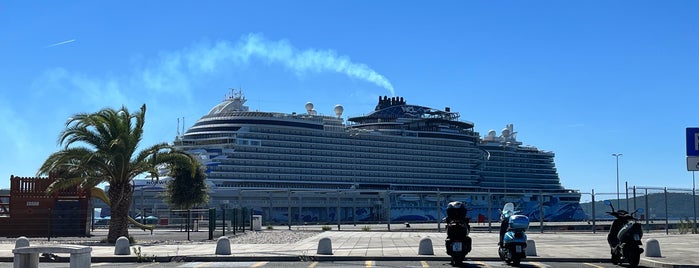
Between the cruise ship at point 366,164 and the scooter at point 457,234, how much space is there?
5043 cm

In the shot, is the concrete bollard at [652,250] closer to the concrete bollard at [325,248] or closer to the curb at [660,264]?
the curb at [660,264]

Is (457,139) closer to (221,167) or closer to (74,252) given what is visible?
(221,167)

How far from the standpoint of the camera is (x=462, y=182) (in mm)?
104438

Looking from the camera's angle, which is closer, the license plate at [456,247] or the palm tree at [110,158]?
the license plate at [456,247]

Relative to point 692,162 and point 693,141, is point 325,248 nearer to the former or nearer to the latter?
point 692,162

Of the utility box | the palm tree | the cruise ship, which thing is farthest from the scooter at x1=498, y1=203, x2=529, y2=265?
the cruise ship

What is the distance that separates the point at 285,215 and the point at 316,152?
17954 mm

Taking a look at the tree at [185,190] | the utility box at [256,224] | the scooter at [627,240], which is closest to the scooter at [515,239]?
the scooter at [627,240]

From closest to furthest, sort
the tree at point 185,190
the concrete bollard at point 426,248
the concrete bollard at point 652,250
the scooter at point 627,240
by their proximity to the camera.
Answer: the scooter at point 627,240, the concrete bollard at point 652,250, the concrete bollard at point 426,248, the tree at point 185,190

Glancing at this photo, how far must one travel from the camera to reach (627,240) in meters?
16.2

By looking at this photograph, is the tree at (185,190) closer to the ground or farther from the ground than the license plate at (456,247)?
farther from the ground

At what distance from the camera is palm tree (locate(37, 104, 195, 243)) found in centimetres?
2736

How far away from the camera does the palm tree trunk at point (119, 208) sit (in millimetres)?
27969

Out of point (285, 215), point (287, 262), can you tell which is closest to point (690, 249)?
point (287, 262)
